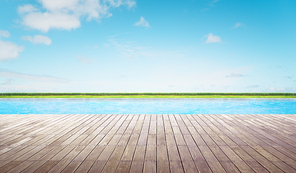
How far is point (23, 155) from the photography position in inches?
68.4

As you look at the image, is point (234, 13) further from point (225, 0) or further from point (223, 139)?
point (223, 139)

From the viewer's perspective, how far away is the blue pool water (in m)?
8.24

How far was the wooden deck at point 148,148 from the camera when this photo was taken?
4.81 ft

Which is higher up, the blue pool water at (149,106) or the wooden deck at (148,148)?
the wooden deck at (148,148)

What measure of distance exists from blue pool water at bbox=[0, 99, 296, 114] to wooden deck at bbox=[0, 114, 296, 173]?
5494mm

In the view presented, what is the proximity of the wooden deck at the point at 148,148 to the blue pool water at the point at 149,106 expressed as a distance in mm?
5494

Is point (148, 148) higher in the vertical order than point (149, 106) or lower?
higher

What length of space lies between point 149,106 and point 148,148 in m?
7.62

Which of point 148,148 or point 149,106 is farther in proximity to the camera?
point 149,106

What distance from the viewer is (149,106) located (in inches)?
374

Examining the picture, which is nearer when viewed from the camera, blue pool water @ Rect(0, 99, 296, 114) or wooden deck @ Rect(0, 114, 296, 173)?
wooden deck @ Rect(0, 114, 296, 173)

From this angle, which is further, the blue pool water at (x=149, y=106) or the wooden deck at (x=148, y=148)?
the blue pool water at (x=149, y=106)

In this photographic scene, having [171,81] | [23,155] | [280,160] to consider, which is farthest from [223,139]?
[171,81]

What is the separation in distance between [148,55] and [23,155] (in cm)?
1444
